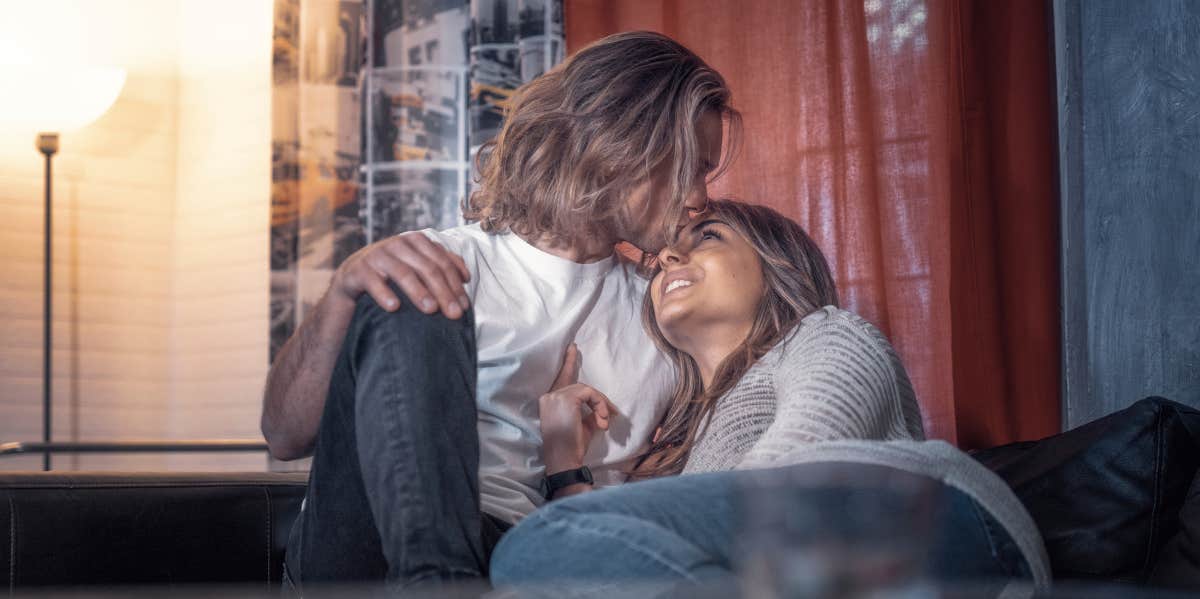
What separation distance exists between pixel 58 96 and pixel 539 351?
2050 millimetres

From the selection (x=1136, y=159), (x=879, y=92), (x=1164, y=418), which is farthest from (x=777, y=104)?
(x=1164, y=418)

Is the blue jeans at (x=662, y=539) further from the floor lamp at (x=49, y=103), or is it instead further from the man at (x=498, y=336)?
the floor lamp at (x=49, y=103)

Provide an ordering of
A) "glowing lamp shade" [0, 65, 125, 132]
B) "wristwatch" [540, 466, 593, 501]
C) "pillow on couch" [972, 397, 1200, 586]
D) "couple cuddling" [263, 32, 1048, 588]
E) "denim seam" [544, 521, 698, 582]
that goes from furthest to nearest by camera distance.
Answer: "glowing lamp shade" [0, 65, 125, 132], "wristwatch" [540, 466, 593, 501], "pillow on couch" [972, 397, 1200, 586], "couple cuddling" [263, 32, 1048, 588], "denim seam" [544, 521, 698, 582]

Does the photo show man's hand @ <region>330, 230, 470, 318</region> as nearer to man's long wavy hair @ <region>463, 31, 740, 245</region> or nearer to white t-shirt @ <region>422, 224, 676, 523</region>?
white t-shirt @ <region>422, 224, 676, 523</region>

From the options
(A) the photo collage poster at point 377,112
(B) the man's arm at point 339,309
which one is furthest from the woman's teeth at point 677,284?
(A) the photo collage poster at point 377,112

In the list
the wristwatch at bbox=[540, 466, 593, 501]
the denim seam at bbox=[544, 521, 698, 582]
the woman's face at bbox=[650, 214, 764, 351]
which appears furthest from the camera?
the woman's face at bbox=[650, 214, 764, 351]

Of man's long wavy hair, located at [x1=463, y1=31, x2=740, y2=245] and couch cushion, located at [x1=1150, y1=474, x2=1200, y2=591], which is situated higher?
man's long wavy hair, located at [x1=463, y1=31, x2=740, y2=245]

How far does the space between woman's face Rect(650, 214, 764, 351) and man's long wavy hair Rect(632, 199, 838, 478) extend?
0.01 metres

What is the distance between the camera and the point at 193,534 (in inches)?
59.4

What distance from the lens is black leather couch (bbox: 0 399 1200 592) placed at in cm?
124

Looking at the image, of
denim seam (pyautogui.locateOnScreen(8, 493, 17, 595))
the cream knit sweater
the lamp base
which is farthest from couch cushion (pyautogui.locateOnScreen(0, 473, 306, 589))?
the lamp base

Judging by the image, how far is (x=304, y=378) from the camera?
58.3 inches

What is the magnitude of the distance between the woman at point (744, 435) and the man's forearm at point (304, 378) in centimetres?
29

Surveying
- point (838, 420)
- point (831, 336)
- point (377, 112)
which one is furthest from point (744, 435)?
point (377, 112)
